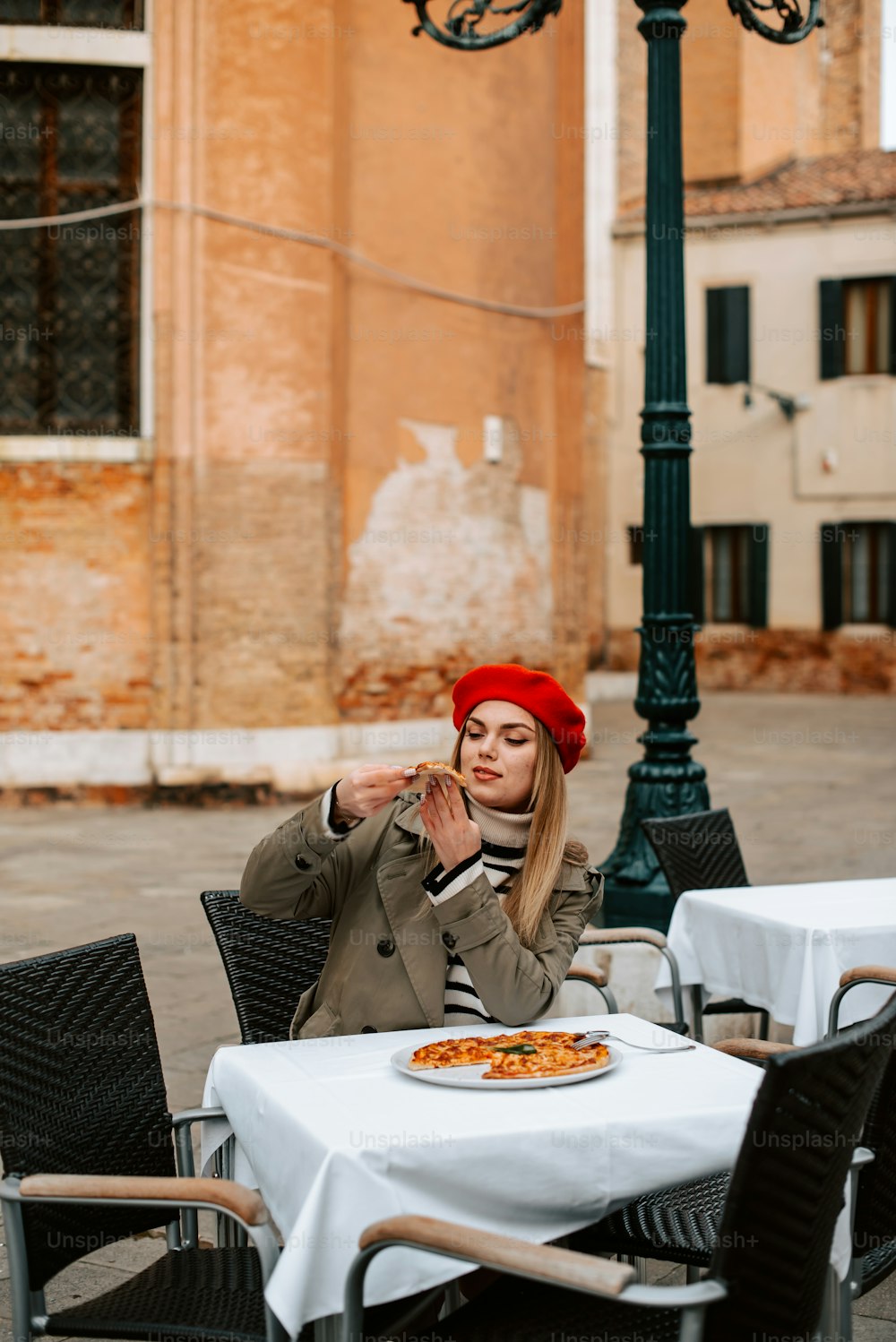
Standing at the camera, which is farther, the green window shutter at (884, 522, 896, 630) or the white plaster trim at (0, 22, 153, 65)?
the green window shutter at (884, 522, 896, 630)

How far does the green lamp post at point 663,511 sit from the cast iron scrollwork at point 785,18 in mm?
493

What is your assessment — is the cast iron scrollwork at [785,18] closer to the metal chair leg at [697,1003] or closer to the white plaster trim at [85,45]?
the metal chair leg at [697,1003]

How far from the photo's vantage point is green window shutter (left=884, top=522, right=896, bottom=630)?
80.9 ft

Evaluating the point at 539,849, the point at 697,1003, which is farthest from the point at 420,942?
the point at 697,1003

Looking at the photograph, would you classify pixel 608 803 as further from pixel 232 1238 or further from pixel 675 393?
pixel 232 1238

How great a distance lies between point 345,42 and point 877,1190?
11995 millimetres

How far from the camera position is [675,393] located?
6223 millimetres

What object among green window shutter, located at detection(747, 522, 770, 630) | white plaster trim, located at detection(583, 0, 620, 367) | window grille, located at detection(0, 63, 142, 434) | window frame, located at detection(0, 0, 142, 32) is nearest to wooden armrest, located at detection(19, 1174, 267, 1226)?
window grille, located at detection(0, 63, 142, 434)

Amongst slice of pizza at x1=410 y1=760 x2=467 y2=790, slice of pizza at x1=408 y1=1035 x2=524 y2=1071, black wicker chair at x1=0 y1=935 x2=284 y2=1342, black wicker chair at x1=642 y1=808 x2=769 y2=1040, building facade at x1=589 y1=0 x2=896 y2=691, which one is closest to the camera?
black wicker chair at x1=0 y1=935 x2=284 y2=1342

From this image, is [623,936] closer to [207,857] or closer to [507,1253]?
[507,1253]

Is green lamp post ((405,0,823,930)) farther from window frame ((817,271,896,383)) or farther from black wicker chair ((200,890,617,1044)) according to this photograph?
window frame ((817,271,896,383))

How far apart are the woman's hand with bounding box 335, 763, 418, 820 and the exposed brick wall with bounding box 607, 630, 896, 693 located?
22816mm

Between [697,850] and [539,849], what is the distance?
228 centimetres

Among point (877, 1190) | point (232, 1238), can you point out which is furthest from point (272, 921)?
point (877, 1190)
